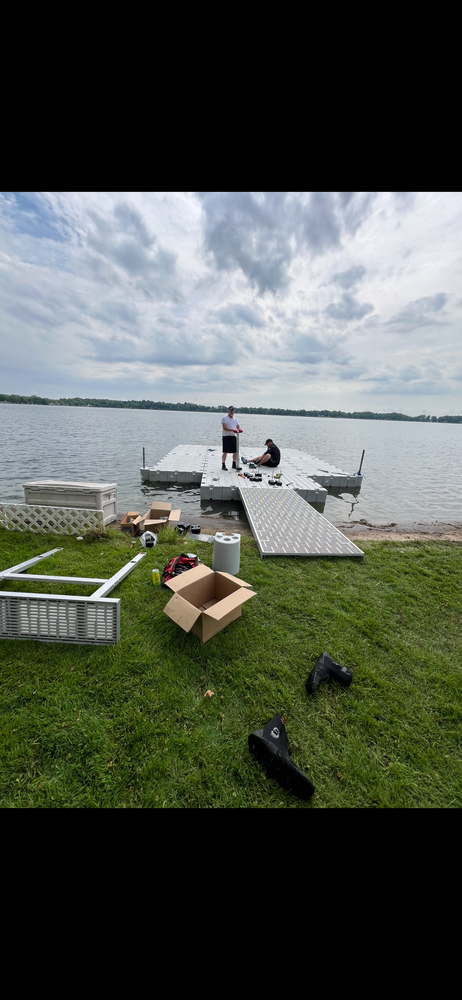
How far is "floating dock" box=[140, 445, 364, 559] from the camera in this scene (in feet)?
19.2

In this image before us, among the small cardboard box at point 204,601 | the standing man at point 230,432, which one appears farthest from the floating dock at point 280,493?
the small cardboard box at point 204,601

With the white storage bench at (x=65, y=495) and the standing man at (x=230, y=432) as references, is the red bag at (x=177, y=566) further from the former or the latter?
the standing man at (x=230, y=432)

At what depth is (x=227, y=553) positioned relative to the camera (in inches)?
177

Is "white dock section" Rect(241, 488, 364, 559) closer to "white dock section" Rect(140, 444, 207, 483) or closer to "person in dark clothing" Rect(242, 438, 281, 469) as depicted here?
"person in dark clothing" Rect(242, 438, 281, 469)

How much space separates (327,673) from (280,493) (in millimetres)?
6820

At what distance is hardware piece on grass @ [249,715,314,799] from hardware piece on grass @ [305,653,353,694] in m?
0.57

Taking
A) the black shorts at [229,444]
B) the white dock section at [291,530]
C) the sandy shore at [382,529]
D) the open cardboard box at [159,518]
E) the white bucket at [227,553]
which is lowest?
the sandy shore at [382,529]

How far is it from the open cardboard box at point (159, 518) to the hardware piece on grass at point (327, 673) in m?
4.25

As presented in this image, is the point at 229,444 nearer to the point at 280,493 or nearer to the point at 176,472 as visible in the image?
the point at 176,472

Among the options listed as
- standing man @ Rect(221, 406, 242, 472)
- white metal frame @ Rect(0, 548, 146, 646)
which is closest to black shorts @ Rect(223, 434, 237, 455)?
standing man @ Rect(221, 406, 242, 472)

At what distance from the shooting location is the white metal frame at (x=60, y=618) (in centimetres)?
306
